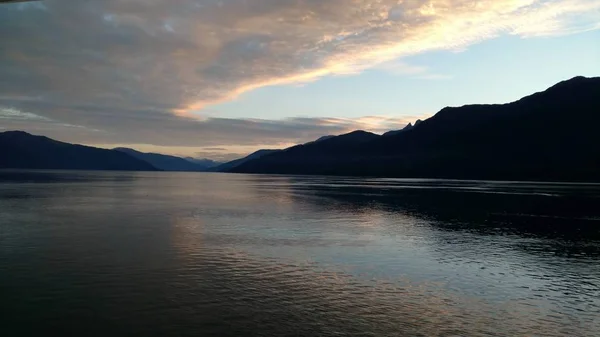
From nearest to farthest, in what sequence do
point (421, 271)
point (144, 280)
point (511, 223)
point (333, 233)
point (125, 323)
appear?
point (125, 323) < point (144, 280) < point (421, 271) < point (333, 233) < point (511, 223)

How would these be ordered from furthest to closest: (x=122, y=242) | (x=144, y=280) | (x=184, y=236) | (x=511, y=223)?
(x=511, y=223) → (x=184, y=236) → (x=122, y=242) → (x=144, y=280)

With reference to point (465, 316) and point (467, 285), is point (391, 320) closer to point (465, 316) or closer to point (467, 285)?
point (465, 316)

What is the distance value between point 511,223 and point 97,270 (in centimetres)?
6174

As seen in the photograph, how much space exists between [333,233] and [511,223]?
32.6 m

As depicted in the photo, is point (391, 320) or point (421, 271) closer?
point (391, 320)

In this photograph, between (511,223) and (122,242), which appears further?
(511,223)

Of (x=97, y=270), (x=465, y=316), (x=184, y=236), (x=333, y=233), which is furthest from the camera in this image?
(x=333, y=233)

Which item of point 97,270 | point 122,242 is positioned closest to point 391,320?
point 97,270

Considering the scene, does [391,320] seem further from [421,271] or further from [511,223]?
[511,223]

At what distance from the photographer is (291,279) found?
33.0m

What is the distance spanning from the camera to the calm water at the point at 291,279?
23.6m

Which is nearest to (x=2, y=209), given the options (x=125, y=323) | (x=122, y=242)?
(x=122, y=242)

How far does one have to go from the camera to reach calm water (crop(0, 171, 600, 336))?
23594 millimetres

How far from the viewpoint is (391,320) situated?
24.4m
